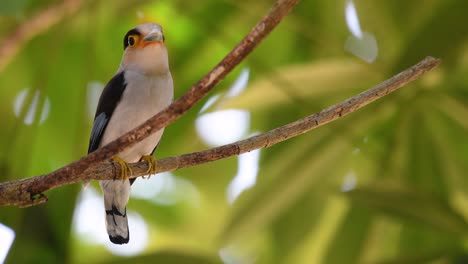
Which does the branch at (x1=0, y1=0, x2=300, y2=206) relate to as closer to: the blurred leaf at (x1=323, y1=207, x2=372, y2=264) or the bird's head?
the bird's head

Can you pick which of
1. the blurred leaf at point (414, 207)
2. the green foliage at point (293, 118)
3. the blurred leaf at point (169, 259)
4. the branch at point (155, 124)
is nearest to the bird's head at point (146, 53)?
the green foliage at point (293, 118)

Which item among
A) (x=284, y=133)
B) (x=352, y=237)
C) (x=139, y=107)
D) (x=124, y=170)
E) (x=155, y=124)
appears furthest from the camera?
(x=352, y=237)

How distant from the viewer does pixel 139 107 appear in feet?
9.60

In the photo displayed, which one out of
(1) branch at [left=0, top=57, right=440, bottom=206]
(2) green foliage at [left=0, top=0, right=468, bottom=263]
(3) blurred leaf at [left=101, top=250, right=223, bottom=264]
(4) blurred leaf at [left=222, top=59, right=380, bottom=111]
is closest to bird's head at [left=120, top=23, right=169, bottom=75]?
(2) green foliage at [left=0, top=0, right=468, bottom=263]

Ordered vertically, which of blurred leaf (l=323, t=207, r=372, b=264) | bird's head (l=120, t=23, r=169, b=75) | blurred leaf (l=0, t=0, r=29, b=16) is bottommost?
blurred leaf (l=323, t=207, r=372, b=264)

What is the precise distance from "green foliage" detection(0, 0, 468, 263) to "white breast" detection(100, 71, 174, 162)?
285mm

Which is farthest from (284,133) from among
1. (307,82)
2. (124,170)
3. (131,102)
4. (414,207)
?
(307,82)

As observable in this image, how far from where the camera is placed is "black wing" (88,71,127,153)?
3.02 meters

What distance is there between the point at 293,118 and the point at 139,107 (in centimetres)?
103

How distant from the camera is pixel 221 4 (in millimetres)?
3934

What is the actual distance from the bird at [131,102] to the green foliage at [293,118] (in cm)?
18

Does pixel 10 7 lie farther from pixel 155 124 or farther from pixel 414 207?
pixel 414 207

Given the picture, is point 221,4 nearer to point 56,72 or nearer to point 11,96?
point 56,72

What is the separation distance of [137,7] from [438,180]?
1.52 meters
